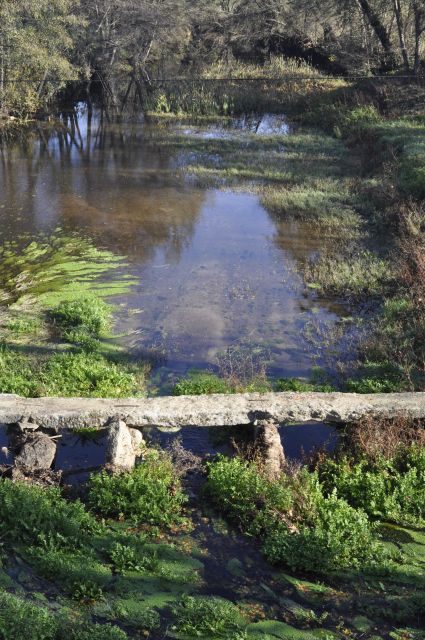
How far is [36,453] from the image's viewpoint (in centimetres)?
726

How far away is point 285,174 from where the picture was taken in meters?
19.4

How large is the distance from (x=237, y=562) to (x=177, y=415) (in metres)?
2.17

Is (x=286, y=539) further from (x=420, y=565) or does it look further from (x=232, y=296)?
(x=232, y=296)

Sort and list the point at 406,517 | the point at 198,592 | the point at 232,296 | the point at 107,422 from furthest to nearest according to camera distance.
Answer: the point at 232,296 < the point at 107,422 < the point at 406,517 < the point at 198,592

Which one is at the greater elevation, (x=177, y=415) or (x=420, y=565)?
(x=177, y=415)

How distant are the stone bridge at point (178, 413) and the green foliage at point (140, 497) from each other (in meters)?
0.58

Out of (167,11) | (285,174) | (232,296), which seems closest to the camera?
(232,296)

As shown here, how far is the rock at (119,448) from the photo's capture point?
7039 millimetres

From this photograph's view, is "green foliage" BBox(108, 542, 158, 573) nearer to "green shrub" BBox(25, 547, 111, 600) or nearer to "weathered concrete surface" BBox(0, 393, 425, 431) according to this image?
"green shrub" BBox(25, 547, 111, 600)

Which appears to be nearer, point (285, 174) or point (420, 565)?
point (420, 565)

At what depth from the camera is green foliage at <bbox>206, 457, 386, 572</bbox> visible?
586 centimetres

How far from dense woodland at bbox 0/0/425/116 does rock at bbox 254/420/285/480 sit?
21.4 metres

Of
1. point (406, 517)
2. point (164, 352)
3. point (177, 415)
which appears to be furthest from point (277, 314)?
point (406, 517)

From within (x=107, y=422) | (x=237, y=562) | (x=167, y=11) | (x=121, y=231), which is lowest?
(x=237, y=562)
